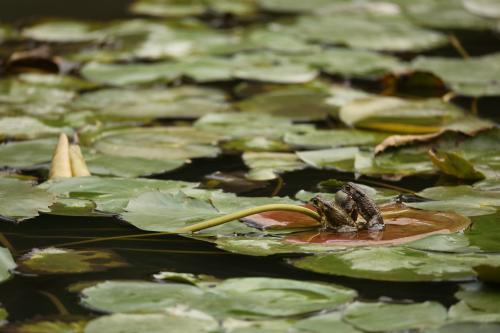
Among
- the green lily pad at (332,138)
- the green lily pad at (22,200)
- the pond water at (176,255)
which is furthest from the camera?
the green lily pad at (332,138)

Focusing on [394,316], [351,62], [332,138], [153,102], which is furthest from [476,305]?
[351,62]

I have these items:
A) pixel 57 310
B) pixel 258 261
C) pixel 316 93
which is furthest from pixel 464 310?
pixel 316 93

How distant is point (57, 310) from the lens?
1226 mm

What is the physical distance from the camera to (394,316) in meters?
1.17

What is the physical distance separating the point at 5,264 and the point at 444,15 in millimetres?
2672

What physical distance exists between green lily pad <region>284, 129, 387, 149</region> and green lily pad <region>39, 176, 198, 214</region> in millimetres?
390

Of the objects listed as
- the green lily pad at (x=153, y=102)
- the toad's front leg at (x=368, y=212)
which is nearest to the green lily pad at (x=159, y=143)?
the green lily pad at (x=153, y=102)

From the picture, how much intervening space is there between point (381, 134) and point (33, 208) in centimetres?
88

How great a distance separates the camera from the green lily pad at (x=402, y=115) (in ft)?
7.31

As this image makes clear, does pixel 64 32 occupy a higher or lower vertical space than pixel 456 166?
higher

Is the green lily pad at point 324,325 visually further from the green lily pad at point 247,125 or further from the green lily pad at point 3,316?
the green lily pad at point 247,125

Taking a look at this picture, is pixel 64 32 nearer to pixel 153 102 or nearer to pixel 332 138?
pixel 153 102

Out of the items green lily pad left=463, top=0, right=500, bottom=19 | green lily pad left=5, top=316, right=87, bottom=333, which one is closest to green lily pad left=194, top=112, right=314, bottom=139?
green lily pad left=5, top=316, right=87, bottom=333

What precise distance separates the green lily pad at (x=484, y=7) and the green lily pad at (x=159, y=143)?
5.94 ft
